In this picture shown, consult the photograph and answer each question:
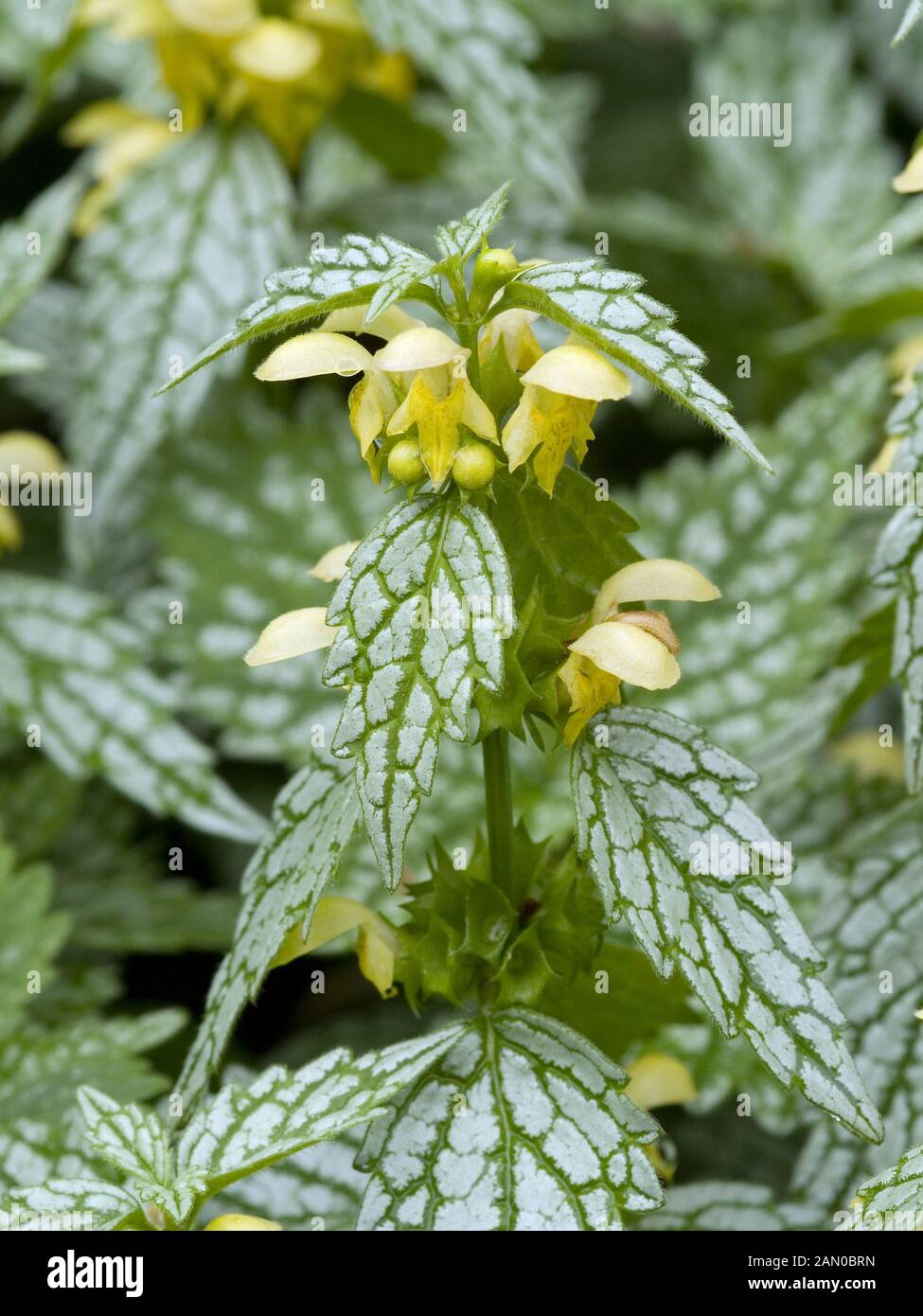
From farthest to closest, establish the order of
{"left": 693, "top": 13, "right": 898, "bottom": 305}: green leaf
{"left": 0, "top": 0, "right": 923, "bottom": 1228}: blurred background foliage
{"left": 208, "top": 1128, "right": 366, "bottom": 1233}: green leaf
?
{"left": 693, "top": 13, "right": 898, "bottom": 305}: green leaf < {"left": 0, "top": 0, "right": 923, "bottom": 1228}: blurred background foliage < {"left": 208, "top": 1128, "right": 366, "bottom": 1233}: green leaf

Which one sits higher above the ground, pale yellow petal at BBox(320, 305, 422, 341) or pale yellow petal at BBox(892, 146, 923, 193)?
pale yellow petal at BBox(892, 146, 923, 193)

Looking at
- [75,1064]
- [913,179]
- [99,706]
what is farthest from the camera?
[99,706]

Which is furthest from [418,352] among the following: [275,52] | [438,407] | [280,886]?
[275,52]

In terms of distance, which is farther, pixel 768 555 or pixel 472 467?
pixel 768 555

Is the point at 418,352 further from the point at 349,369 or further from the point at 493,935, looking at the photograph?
the point at 493,935

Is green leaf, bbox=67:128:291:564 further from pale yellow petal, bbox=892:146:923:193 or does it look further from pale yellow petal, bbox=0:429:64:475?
pale yellow petal, bbox=892:146:923:193

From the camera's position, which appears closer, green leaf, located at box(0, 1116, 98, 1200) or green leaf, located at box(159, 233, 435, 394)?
green leaf, located at box(159, 233, 435, 394)

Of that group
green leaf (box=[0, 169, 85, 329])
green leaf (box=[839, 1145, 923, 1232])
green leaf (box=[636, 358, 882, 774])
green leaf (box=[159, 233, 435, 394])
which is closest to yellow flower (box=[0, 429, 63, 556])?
green leaf (box=[0, 169, 85, 329])
